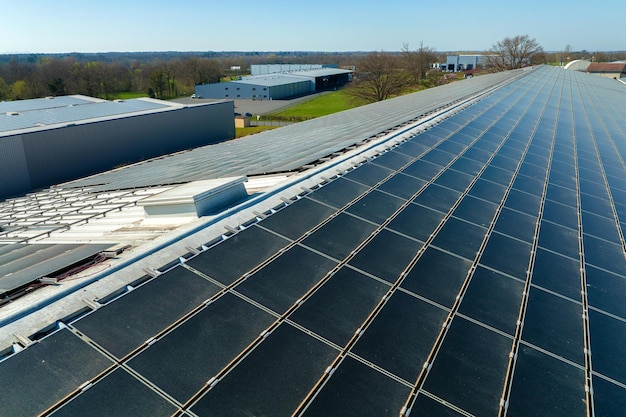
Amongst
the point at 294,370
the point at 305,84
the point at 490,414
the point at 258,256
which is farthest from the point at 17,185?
the point at 305,84

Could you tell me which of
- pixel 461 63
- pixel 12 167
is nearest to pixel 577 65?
pixel 461 63

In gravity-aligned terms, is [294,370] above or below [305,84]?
below

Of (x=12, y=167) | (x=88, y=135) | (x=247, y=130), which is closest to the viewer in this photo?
(x=12, y=167)

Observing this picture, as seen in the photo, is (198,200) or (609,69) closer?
(198,200)

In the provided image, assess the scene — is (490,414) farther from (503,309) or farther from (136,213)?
(136,213)

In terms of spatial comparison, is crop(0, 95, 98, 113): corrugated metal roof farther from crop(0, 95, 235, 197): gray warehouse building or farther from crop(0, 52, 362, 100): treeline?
crop(0, 52, 362, 100): treeline

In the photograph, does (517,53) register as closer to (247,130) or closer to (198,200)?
(247,130)

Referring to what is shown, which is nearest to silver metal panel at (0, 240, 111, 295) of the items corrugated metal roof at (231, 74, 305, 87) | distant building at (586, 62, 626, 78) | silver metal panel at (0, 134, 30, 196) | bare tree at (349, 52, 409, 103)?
silver metal panel at (0, 134, 30, 196)
